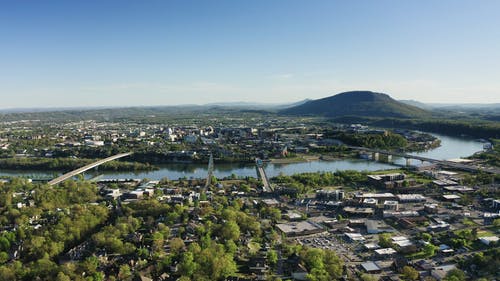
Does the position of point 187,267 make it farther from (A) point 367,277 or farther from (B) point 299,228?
(B) point 299,228

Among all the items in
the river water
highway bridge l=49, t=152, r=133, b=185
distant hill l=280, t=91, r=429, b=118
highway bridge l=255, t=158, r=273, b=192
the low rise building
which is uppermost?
distant hill l=280, t=91, r=429, b=118

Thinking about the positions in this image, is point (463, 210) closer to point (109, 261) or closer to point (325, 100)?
point (109, 261)

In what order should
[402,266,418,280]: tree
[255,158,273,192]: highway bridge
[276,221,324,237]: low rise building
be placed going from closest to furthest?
[402,266,418,280]: tree, [276,221,324,237]: low rise building, [255,158,273,192]: highway bridge

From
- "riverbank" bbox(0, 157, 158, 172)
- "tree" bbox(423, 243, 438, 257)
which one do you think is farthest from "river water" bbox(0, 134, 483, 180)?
"tree" bbox(423, 243, 438, 257)

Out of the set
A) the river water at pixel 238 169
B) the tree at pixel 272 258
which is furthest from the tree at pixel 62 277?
the river water at pixel 238 169

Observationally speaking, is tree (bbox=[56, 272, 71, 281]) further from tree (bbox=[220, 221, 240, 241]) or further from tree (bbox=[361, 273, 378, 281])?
tree (bbox=[361, 273, 378, 281])

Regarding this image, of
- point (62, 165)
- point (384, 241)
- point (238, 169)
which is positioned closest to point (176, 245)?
point (384, 241)

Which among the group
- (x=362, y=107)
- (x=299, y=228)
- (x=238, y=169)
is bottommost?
(x=238, y=169)
